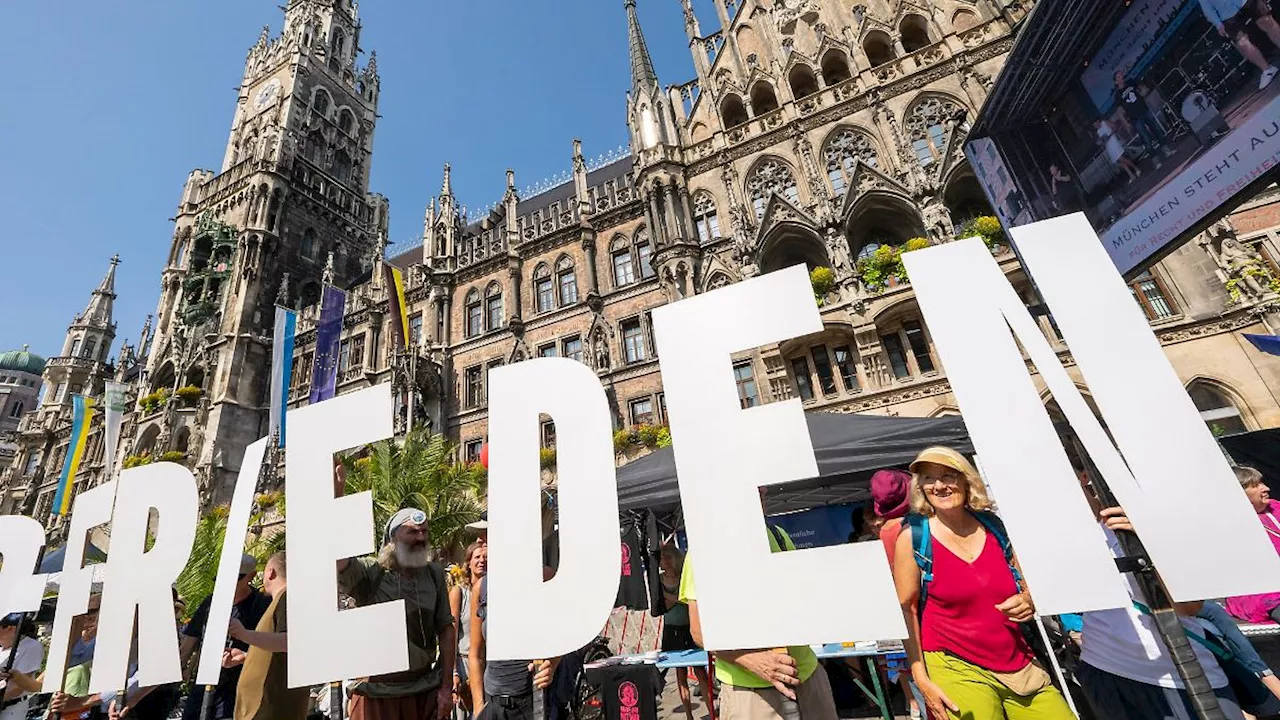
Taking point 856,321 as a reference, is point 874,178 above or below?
above

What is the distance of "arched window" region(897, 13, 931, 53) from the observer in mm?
18344

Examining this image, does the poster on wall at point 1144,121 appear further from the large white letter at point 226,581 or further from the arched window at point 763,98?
the arched window at point 763,98

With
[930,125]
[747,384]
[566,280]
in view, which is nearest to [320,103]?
[566,280]

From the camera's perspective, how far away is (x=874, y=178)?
53.2ft

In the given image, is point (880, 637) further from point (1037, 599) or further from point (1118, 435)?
point (1118, 435)

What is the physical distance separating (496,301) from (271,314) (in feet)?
55.9

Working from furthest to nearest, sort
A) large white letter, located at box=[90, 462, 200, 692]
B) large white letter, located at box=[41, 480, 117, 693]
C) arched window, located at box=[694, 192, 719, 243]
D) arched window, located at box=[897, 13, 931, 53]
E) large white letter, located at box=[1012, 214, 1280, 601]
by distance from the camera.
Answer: arched window, located at box=[694, 192, 719, 243] → arched window, located at box=[897, 13, 931, 53] → large white letter, located at box=[41, 480, 117, 693] → large white letter, located at box=[90, 462, 200, 692] → large white letter, located at box=[1012, 214, 1280, 601]

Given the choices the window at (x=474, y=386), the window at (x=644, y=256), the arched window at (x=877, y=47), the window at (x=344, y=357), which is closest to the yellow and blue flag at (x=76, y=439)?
the window at (x=344, y=357)

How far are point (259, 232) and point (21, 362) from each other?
262 feet

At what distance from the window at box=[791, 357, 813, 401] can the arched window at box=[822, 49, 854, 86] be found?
1097 centimetres

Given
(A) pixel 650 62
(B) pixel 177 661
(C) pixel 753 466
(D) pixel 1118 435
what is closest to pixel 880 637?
(C) pixel 753 466

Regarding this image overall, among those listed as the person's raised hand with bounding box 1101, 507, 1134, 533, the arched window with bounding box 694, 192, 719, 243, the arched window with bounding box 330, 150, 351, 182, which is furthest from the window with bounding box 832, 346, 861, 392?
the arched window with bounding box 330, 150, 351, 182

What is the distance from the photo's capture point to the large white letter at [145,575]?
3904 millimetres

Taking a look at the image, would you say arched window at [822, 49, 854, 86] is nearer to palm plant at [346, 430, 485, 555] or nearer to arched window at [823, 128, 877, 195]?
arched window at [823, 128, 877, 195]
